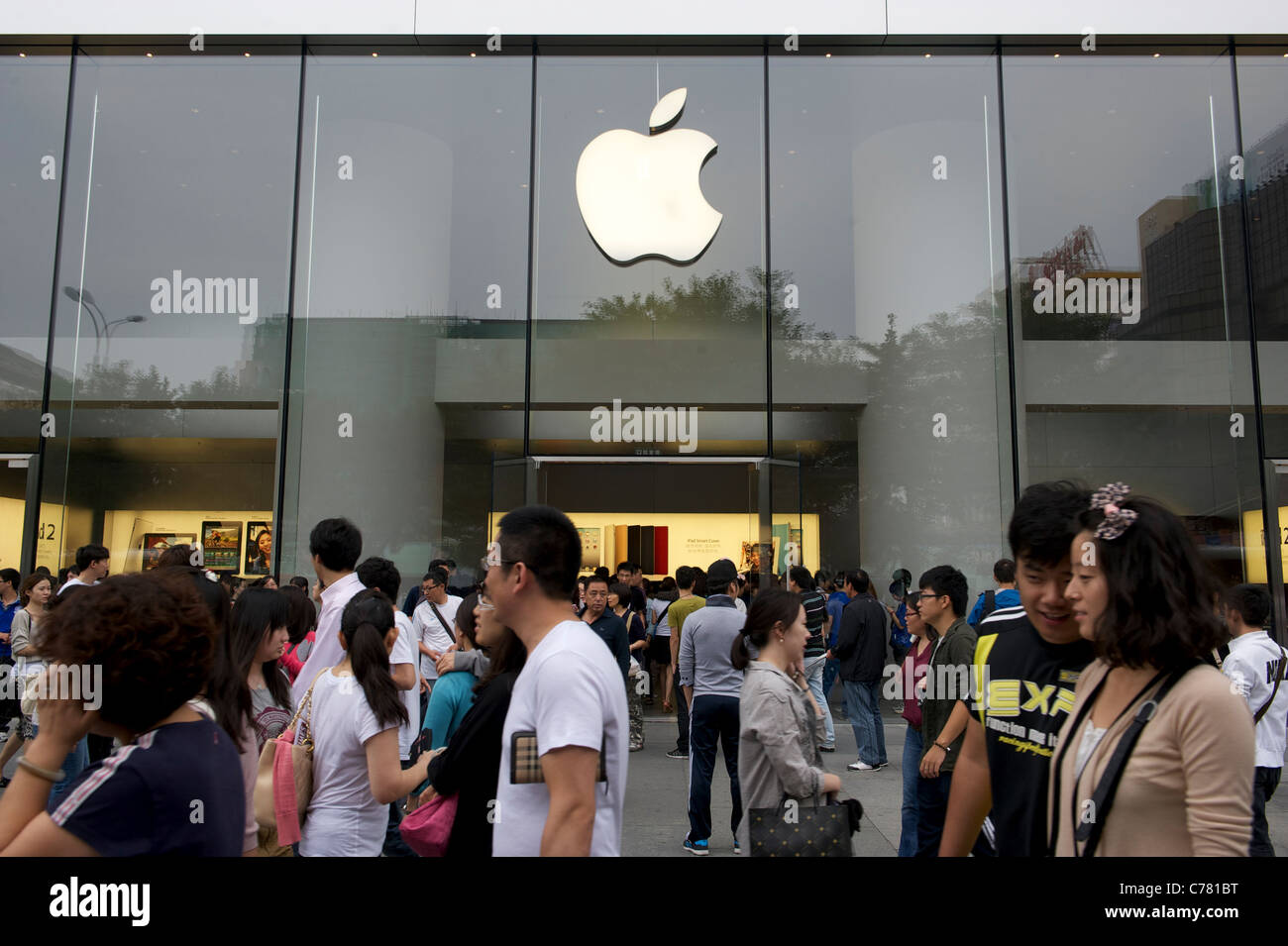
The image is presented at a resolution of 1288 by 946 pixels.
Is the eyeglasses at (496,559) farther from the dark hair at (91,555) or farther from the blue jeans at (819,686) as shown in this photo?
the blue jeans at (819,686)

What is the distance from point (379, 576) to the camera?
173 inches

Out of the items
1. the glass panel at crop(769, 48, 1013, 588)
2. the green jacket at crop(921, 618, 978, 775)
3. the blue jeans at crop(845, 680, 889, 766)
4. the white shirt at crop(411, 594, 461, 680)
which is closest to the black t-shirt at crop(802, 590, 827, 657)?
the blue jeans at crop(845, 680, 889, 766)

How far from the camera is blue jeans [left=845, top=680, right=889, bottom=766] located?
781cm

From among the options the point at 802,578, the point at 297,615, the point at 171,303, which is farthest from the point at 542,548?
the point at 171,303

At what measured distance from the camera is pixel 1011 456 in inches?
412

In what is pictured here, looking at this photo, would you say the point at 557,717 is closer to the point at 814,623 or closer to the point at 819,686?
the point at 814,623

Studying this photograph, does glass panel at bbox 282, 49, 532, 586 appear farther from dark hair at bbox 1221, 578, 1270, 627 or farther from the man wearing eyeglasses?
dark hair at bbox 1221, 578, 1270, 627

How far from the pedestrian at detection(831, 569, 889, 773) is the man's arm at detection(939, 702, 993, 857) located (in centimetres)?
535

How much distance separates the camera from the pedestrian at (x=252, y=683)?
2.85 metres

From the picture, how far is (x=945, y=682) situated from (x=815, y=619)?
14.3 feet

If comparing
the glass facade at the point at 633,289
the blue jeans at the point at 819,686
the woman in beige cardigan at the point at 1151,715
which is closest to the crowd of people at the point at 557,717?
the woman in beige cardigan at the point at 1151,715
